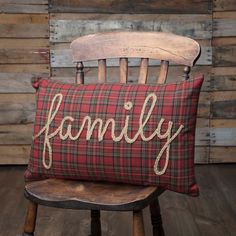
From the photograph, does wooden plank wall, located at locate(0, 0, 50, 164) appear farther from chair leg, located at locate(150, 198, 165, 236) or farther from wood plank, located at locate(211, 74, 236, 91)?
chair leg, located at locate(150, 198, 165, 236)

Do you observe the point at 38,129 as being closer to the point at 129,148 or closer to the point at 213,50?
the point at 129,148

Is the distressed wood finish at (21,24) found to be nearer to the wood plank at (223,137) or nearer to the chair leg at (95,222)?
the wood plank at (223,137)

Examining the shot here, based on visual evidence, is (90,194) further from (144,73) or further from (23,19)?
(23,19)

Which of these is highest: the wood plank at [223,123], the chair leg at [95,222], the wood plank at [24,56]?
the wood plank at [24,56]

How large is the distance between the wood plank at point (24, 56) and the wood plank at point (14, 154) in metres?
0.54

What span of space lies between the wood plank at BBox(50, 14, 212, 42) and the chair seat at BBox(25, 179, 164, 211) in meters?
1.63

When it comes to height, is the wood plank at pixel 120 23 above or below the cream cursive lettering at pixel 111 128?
above

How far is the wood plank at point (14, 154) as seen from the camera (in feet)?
9.05

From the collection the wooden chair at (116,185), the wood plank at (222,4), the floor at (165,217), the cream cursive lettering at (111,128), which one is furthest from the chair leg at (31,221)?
the wood plank at (222,4)

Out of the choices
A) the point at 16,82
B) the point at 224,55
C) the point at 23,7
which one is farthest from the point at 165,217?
the point at 23,7

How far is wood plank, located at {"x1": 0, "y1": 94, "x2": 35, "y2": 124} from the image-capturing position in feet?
8.90

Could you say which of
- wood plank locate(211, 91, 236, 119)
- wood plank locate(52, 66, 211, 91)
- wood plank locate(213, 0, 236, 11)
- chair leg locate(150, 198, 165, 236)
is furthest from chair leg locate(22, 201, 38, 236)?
wood plank locate(213, 0, 236, 11)

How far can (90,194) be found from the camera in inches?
42.3

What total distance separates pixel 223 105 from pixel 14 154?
136cm
